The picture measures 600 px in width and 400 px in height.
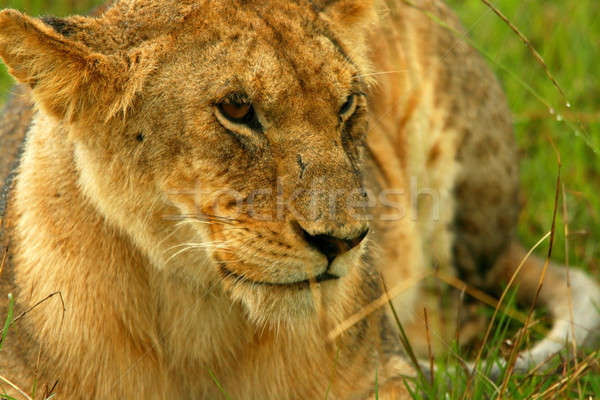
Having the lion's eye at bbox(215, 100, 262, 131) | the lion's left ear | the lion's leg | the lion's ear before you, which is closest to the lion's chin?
the lion's eye at bbox(215, 100, 262, 131)

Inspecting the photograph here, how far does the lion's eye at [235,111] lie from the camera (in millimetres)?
2500

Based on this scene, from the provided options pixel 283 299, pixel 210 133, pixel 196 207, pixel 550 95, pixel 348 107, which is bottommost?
pixel 283 299

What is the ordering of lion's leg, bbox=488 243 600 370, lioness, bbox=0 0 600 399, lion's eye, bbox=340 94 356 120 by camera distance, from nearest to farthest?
lioness, bbox=0 0 600 399 < lion's eye, bbox=340 94 356 120 < lion's leg, bbox=488 243 600 370

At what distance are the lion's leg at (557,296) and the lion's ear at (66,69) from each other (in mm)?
1844

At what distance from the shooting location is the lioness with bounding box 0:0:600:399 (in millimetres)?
2467

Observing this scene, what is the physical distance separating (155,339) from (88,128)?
2.31ft

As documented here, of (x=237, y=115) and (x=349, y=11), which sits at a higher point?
(x=349, y=11)

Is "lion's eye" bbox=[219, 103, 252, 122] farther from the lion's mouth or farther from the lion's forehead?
the lion's mouth

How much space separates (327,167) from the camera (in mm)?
2510

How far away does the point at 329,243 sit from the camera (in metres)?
2.37

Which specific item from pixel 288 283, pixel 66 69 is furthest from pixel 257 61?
pixel 288 283

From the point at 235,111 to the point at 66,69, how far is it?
479mm

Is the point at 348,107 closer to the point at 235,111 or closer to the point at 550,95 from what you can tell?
the point at 235,111

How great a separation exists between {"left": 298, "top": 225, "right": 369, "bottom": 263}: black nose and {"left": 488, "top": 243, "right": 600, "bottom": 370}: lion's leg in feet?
4.38
